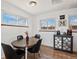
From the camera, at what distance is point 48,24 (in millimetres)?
6898

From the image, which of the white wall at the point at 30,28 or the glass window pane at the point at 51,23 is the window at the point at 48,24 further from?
the white wall at the point at 30,28

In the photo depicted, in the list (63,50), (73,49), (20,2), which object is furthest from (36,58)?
(20,2)

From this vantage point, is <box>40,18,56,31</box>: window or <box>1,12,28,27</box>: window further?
<box>40,18,56,31</box>: window

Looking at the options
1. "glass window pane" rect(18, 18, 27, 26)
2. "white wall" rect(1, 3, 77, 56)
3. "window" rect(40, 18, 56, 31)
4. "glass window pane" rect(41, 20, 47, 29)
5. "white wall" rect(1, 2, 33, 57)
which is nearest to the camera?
"white wall" rect(1, 2, 33, 57)

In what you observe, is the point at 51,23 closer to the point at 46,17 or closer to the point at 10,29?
the point at 46,17

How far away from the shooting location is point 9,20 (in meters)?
5.43

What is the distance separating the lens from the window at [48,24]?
6.49 meters

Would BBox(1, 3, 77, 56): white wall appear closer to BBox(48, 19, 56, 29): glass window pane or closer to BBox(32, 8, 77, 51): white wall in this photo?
BBox(32, 8, 77, 51): white wall

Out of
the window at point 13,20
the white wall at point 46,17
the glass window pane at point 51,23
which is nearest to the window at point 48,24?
the glass window pane at point 51,23

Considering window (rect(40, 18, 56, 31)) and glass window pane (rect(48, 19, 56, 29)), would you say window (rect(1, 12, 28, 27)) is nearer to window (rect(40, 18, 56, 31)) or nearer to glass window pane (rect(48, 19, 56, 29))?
window (rect(40, 18, 56, 31))

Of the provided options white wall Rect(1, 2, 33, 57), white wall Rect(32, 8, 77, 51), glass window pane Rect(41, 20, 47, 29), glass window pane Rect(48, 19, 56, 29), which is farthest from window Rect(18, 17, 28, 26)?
glass window pane Rect(48, 19, 56, 29)

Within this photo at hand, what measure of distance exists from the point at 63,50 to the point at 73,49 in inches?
20.4

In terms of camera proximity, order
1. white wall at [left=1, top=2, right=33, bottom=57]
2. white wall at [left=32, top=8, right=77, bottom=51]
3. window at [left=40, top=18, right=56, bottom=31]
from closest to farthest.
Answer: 1. white wall at [left=1, top=2, right=33, bottom=57]
2. white wall at [left=32, top=8, right=77, bottom=51]
3. window at [left=40, top=18, right=56, bottom=31]

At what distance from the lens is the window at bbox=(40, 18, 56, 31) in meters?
6.49
